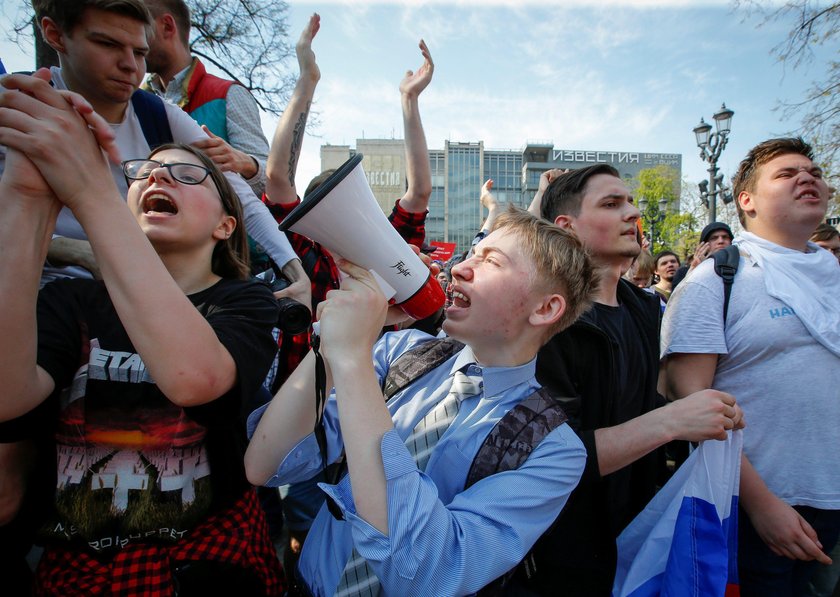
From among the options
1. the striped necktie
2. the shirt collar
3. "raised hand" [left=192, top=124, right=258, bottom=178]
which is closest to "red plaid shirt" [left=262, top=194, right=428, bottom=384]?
"raised hand" [left=192, top=124, right=258, bottom=178]

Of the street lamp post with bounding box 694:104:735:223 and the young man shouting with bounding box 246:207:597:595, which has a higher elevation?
the street lamp post with bounding box 694:104:735:223

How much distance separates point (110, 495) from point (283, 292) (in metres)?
1.15

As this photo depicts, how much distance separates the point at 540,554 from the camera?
1.74 metres

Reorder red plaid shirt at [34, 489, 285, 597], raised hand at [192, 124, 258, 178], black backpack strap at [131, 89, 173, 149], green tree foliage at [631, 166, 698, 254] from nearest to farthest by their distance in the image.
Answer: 1. red plaid shirt at [34, 489, 285, 597]
2. raised hand at [192, 124, 258, 178]
3. black backpack strap at [131, 89, 173, 149]
4. green tree foliage at [631, 166, 698, 254]

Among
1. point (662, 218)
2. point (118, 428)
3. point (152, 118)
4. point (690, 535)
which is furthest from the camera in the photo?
point (662, 218)

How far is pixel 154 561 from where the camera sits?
1.17 m

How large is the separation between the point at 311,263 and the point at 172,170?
1561 mm

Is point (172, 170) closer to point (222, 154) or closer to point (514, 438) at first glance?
point (222, 154)

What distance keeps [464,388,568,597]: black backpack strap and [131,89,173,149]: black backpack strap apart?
182 cm

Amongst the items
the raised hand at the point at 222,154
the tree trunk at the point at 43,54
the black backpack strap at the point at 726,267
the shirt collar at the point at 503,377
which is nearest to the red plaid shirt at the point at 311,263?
the raised hand at the point at 222,154

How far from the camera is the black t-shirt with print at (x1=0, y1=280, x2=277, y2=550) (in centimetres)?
118

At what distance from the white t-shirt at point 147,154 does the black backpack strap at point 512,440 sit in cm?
140

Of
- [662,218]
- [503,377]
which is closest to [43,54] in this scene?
[503,377]

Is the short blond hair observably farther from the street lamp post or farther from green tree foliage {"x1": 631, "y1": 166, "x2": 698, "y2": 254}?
green tree foliage {"x1": 631, "y1": 166, "x2": 698, "y2": 254}
